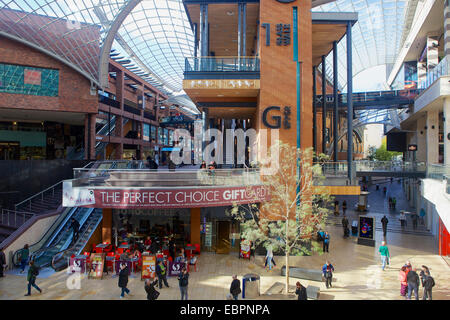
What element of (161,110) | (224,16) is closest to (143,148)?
(161,110)

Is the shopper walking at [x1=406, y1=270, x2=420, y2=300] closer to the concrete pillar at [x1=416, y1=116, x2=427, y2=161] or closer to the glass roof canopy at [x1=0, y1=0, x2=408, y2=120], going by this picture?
the concrete pillar at [x1=416, y1=116, x2=427, y2=161]

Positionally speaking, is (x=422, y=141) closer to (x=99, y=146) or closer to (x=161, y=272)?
(x=161, y=272)

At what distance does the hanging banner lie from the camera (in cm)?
1408

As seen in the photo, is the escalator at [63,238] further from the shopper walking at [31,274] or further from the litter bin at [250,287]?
the litter bin at [250,287]

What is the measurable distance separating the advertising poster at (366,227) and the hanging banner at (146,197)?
33.4 feet

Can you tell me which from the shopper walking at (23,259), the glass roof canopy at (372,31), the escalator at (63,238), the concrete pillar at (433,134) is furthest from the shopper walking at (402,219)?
the shopper walking at (23,259)

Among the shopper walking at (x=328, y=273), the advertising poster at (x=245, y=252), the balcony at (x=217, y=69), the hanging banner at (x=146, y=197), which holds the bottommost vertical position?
the advertising poster at (x=245, y=252)

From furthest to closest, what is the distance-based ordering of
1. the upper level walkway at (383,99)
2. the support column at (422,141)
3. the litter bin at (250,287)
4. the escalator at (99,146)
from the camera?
the escalator at (99,146) → the support column at (422,141) → the upper level walkway at (383,99) → the litter bin at (250,287)

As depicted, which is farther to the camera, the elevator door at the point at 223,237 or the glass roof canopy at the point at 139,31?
the glass roof canopy at the point at 139,31

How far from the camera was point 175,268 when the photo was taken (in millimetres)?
14047

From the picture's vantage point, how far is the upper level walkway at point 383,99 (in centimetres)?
2872

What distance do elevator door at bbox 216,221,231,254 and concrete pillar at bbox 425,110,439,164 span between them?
19.9 metres

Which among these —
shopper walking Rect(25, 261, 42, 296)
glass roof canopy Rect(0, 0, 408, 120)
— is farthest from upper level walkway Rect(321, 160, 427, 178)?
shopper walking Rect(25, 261, 42, 296)

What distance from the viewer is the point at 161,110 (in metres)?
66.1
